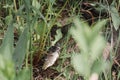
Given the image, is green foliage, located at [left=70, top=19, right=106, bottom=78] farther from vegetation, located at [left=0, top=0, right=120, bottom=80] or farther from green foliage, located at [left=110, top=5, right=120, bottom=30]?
green foliage, located at [left=110, top=5, right=120, bottom=30]

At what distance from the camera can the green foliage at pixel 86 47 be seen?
0.76 ft

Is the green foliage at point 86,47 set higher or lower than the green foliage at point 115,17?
higher

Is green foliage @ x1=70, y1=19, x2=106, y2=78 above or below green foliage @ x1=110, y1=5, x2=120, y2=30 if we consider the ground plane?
above

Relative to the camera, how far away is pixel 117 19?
1689mm

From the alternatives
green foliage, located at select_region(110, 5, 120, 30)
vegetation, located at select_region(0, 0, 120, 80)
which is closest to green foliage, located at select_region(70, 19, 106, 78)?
vegetation, located at select_region(0, 0, 120, 80)

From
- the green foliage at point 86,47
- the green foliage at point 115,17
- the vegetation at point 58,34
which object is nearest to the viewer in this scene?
the green foliage at point 86,47

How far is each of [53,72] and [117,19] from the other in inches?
17.9

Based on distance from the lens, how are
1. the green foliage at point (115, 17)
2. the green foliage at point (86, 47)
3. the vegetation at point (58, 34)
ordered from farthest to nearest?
the green foliage at point (115, 17), the vegetation at point (58, 34), the green foliage at point (86, 47)

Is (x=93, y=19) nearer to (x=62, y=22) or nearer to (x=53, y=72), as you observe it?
(x=62, y=22)

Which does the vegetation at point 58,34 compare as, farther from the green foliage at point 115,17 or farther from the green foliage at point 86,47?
the green foliage at point 86,47

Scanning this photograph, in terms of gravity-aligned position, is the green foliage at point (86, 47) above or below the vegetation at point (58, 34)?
above

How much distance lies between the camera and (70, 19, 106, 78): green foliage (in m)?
0.23

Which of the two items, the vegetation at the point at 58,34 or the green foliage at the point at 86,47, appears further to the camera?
the vegetation at the point at 58,34

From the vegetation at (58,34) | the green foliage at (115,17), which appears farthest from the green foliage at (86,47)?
the green foliage at (115,17)
